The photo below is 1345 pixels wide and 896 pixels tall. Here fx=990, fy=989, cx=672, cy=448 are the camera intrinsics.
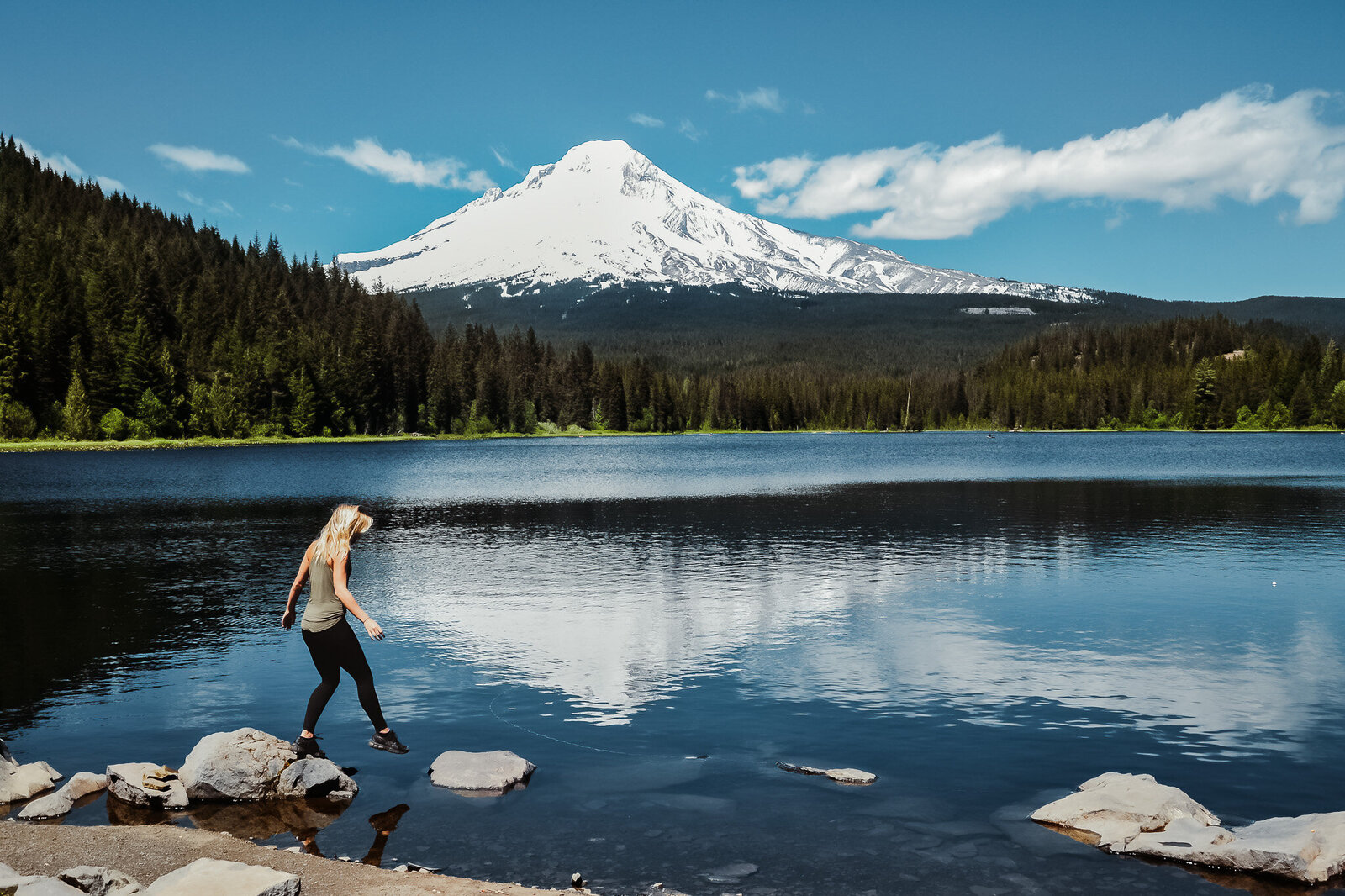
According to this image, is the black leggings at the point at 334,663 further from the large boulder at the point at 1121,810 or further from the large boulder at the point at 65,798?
the large boulder at the point at 1121,810

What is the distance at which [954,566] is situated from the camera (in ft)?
114

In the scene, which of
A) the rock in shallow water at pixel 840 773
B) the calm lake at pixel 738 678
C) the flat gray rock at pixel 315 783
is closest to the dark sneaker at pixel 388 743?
the calm lake at pixel 738 678

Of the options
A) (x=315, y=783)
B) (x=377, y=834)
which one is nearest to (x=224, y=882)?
(x=377, y=834)

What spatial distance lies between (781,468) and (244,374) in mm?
109064

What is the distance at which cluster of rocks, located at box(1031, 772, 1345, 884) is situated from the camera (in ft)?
34.8

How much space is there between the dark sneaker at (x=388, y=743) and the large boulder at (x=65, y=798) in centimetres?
360

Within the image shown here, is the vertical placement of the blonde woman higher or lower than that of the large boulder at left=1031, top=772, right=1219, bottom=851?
higher

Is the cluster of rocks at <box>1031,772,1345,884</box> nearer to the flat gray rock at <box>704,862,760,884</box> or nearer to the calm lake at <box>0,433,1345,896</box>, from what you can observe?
the calm lake at <box>0,433,1345,896</box>

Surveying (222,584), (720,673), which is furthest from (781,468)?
(720,673)

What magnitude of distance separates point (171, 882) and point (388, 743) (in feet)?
18.7

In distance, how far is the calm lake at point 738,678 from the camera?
11.8 meters

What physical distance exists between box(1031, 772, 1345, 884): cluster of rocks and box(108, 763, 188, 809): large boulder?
1101cm

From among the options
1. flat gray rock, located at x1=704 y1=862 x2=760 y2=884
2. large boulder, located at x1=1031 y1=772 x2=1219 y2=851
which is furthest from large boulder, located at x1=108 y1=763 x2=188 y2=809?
large boulder, located at x1=1031 y1=772 x2=1219 y2=851

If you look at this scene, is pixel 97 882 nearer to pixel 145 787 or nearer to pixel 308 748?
pixel 145 787
